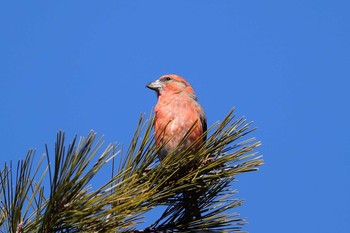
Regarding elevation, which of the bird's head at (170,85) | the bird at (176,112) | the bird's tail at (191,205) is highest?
the bird's head at (170,85)

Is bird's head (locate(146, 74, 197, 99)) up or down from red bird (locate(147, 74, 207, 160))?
up

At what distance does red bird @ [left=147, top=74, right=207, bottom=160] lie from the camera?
15.8ft

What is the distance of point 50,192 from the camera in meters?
2.55

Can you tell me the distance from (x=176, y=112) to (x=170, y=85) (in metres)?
1.03

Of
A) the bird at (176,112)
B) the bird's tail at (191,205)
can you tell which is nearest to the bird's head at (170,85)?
the bird at (176,112)

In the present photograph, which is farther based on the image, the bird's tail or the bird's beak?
the bird's beak

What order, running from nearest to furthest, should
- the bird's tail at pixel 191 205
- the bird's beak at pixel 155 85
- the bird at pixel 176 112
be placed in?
the bird's tail at pixel 191 205, the bird at pixel 176 112, the bird's beak at pixel 155 85

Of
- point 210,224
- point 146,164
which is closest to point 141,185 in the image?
point 146,164

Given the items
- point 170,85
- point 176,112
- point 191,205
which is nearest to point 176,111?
point 176,112

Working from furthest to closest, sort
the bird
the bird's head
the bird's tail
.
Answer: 1. the bird's head
2. the bird
3. the bird's tail

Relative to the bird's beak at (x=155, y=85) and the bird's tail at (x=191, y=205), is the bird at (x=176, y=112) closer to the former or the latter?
the bird's beak at (x=155, y=85)

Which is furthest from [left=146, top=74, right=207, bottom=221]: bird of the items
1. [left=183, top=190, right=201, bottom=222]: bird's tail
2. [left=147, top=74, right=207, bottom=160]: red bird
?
[left=183, top=190, right=201, bottom=222]: bird's tail

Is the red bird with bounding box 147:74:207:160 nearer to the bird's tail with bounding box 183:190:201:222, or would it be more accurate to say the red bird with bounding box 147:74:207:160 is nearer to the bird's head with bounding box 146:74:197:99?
the bird's head with bounding box 146:74:197:99

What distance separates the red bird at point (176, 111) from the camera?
480 cm
